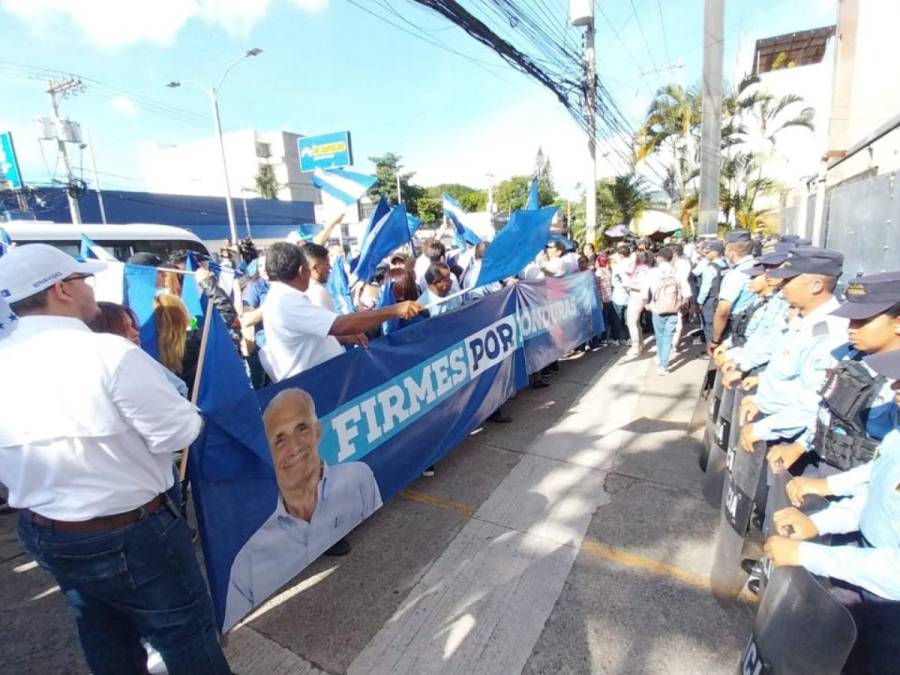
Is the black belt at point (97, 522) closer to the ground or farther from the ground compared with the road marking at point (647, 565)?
farther from the ground

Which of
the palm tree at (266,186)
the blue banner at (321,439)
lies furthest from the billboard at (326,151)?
the palm tree at (266,186)

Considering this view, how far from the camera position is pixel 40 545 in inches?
57.9

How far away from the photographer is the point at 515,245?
4.53 meters

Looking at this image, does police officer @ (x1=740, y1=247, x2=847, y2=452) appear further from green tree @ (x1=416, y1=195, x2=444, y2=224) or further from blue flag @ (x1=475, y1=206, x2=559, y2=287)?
green tree @ (x1=416, y1=195, x2=444, y2=224)

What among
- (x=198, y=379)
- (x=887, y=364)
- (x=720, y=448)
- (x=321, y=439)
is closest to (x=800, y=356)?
(x=720, y=448)

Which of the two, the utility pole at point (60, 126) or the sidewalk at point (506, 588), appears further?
the utility pole at point (60, 126)

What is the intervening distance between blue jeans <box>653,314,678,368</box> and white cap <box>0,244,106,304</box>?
5.97m

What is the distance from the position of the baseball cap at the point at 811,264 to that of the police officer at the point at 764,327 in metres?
0.13

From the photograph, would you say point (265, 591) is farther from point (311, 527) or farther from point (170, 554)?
point (170, 554)

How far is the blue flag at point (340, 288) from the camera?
216 inches

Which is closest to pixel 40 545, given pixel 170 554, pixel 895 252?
pixel 170 554

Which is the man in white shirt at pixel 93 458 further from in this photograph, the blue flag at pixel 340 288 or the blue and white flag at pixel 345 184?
the blue flag at pixel 340 288

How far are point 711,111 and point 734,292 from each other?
10394 mm

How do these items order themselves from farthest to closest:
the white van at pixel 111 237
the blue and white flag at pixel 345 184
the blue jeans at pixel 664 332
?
the white van at pixel 111 237, the blue jeans at pixel 664 332, the blue and white flag at pixel 345 184
